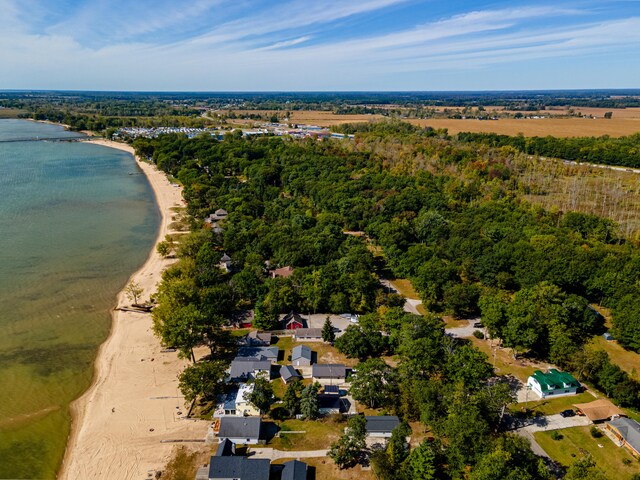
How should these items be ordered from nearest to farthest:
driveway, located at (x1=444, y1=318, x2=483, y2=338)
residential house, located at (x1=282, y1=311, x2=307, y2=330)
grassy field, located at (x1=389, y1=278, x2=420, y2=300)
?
driveway, located at (x1=444, y1=318, x2=483, y2=338) → residential house, located at (x1=282, y1=311, x2=307, y2=330) → grassy field, located at (x1=389, y1=278, x2=420, y2=300)

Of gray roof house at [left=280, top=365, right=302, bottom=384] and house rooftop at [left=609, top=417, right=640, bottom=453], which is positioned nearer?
house rooftop at [left=609, top=417, right=640, bottom=453]

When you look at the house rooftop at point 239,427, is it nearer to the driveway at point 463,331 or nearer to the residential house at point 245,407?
the residential house at point 245,407

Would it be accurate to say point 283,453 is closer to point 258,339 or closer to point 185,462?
point 185,462

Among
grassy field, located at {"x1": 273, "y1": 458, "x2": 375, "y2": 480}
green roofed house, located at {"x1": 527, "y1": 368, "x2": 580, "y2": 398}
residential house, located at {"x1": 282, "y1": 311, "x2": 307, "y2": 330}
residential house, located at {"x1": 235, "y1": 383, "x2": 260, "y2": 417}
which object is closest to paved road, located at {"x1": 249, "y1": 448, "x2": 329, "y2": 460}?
grassy field, located at {"x1": 273, "y1": 458, "x2": 375, "y2": 480}

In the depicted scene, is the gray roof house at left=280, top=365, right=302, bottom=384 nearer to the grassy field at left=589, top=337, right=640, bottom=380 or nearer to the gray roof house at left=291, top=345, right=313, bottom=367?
the gray roof house at left=291, top=345, right=313, bottom=367

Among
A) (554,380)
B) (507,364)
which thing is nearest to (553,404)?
(554,380)

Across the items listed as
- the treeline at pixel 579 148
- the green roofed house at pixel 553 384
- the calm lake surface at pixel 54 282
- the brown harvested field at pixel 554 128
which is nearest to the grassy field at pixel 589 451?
the green roofed house at pixel 553 384
